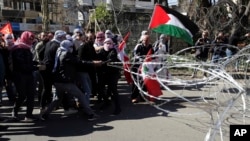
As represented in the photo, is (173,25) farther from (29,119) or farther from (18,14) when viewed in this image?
(18,14)

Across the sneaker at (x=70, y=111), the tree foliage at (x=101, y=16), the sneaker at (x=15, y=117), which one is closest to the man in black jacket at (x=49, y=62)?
the sneaker at (x=70, y=111)

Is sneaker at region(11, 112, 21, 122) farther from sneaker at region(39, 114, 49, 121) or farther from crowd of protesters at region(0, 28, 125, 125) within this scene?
sneaker at region(39, 114, 49, 121)

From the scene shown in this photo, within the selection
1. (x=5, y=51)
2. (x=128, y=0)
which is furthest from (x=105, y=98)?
(x=128, y=0)

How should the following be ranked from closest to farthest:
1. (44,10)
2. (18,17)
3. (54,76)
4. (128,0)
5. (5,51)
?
(54,76)
(5,51)
(44,10)
(18,17)
(128,0)

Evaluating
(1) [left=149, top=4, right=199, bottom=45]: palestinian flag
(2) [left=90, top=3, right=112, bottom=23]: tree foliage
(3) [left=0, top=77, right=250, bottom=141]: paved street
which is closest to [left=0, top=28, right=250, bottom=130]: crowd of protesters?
(3) [left=0, top=77, right=250, bottom=141]: paved street

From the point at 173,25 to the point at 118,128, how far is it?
125 inches

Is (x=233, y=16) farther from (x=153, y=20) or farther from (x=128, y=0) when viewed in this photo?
(x=128, y=0)

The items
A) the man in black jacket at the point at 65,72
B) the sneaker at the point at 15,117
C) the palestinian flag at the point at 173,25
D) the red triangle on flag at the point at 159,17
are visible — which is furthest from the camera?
the red triangle on flag at the point at 159,17

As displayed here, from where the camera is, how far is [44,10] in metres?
23.3

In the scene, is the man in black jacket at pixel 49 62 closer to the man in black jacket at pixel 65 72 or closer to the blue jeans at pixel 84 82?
the man in black jacket at pixel 65 72

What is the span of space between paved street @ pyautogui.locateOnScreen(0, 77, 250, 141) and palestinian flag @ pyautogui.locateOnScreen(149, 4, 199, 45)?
1771 mm

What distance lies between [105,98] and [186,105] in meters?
1.82

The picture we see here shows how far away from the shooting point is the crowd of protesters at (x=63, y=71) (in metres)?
7.43

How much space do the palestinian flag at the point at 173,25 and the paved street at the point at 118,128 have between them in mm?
1771
